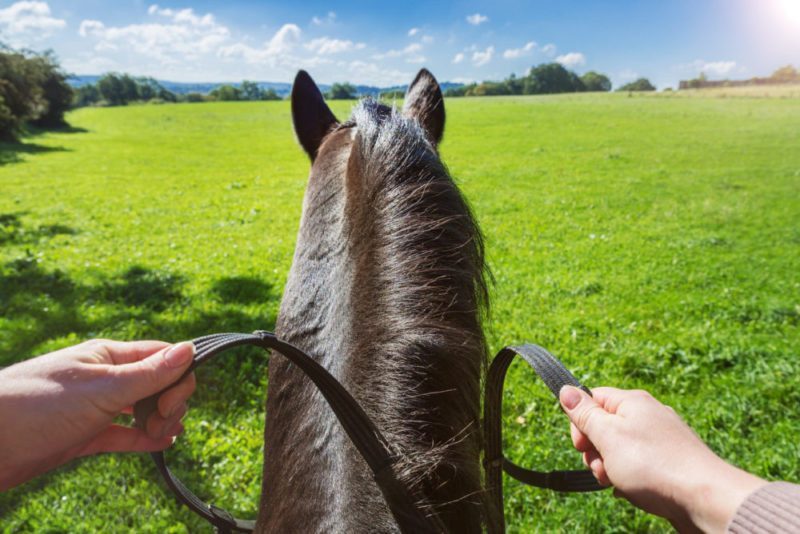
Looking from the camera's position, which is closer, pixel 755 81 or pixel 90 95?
pixel 755 81

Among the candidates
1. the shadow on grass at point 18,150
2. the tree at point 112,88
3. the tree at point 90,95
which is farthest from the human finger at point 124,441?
the tree at point 90,95

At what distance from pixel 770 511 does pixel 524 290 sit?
19.0 ft

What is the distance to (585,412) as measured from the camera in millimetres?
1125

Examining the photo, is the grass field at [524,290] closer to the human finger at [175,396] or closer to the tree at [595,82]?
the human finger at [175,396]

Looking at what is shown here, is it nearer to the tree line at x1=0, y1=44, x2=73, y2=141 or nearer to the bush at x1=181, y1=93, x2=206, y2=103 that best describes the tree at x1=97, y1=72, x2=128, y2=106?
the bush at x1=181, y1=93, x2=206, y2=103

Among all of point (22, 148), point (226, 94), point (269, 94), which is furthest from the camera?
point (226, 94)

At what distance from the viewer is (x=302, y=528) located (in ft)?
3.31

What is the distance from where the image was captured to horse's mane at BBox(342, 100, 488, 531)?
990 millimetres

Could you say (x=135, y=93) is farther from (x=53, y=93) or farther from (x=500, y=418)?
(x=500, y=418)

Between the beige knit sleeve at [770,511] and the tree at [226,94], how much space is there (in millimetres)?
89418

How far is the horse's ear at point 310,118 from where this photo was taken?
197 centimetres

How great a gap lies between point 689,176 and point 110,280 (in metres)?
14.3

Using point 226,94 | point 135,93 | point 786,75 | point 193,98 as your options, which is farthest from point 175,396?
point 135,93

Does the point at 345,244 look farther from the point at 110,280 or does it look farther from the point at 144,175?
the point at 144,175
